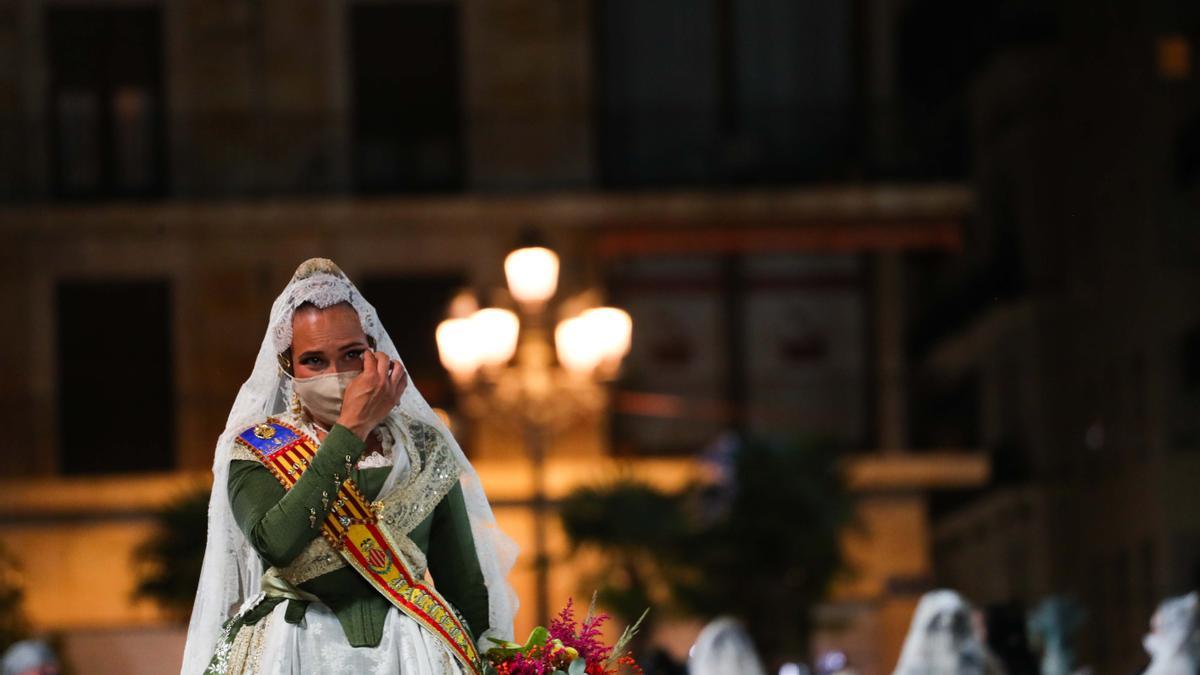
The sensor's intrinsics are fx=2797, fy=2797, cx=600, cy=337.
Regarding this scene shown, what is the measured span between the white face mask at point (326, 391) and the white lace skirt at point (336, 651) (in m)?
0.45

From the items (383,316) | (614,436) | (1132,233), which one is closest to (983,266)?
(1132,233)

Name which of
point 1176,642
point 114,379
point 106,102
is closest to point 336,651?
point 1176,642

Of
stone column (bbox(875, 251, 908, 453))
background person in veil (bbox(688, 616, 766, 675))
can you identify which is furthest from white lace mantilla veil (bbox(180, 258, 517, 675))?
stone column (bbox(875, 251, 908, 453))

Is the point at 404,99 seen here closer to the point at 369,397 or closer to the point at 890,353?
the point at 890,353

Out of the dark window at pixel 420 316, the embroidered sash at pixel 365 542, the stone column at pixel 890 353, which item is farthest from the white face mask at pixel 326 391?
the stone column at pixel 890 353

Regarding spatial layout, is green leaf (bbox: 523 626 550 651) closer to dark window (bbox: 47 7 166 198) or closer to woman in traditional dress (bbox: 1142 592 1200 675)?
woman in traditional dress (bbox: 1142 592 1200 675)

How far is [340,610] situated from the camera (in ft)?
21.2

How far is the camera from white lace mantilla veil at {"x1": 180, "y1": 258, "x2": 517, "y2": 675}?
21.6 feet

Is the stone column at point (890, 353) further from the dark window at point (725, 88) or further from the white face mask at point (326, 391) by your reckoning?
the white face mask at point (326, 391)

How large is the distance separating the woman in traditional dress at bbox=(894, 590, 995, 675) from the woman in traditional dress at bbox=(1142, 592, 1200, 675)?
3.58 ft

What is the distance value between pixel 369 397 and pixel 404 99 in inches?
1110

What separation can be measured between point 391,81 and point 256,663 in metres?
28.1

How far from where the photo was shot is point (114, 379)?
33.6 m

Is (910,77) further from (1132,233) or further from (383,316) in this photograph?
(383,316)
